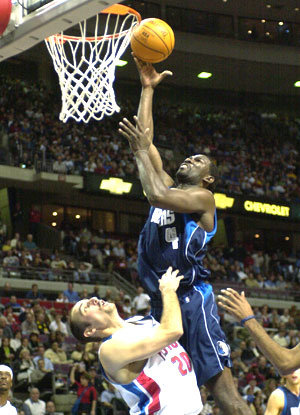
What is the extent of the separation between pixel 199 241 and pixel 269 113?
84.8 feet

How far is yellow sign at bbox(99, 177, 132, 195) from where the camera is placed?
23828mm

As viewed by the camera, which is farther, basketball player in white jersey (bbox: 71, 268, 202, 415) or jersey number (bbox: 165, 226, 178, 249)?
jersey number (bbox: 165, 226, 178, 249)

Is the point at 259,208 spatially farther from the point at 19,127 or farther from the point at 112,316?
the point at 112,316

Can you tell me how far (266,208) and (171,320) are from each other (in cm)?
2250

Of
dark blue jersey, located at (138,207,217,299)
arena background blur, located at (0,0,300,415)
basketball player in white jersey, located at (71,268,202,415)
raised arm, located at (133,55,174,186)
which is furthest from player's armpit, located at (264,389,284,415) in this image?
arena background blur, located at (0,0,300,415)

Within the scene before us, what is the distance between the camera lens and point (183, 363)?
471 cm

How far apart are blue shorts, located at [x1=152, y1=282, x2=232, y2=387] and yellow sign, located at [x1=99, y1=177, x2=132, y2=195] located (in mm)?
18588

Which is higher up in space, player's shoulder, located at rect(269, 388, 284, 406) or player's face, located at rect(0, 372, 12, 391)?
player's face, located at rect(0, 372, 12, 391)

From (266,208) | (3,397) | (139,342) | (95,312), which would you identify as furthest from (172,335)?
(266,208)

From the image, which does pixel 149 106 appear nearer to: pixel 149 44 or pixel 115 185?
pixel 149 44

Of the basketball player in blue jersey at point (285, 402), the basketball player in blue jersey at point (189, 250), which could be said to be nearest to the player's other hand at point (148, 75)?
the basketball player in blue jersey at point (189, 250)

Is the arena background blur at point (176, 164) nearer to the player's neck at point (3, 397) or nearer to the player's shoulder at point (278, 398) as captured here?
the player's neck at point (3, 397)

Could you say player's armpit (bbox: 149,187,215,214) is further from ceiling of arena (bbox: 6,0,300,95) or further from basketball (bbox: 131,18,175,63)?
ceiling of arena (bbox: 6,0,300,95)

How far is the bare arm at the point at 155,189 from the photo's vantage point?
16.5ft
